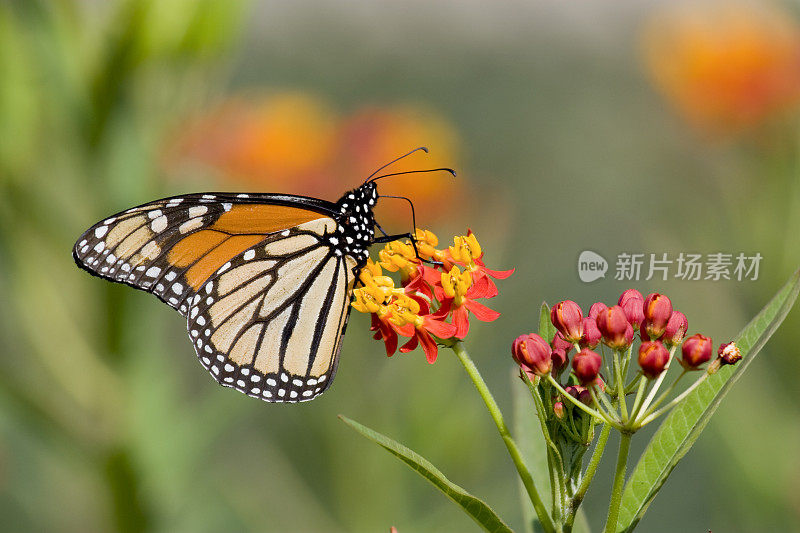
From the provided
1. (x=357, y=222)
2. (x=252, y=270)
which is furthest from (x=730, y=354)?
(x=252, y=270)

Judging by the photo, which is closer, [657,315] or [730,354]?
[730,354]

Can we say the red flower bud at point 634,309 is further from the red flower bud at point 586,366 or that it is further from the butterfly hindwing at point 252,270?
the butterfly hindwing at point 252,270

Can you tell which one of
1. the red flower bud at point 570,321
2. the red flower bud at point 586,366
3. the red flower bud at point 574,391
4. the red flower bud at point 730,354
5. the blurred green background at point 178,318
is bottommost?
the blurred green background at point 178,318

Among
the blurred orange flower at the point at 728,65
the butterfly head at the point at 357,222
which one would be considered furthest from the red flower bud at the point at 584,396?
the blurred orange flower at the point at 728,65

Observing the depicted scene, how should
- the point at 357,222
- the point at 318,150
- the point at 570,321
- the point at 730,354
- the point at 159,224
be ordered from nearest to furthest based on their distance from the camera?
the point at 730,354, the point at 570,321, the point at 159,224, the point at 357,222, the point at 318,150

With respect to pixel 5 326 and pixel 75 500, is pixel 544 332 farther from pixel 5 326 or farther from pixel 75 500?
pixel 5 326

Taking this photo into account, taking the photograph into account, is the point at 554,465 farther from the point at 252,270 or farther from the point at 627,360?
the point at 252,270

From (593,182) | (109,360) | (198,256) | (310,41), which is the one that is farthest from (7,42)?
(310,41)
